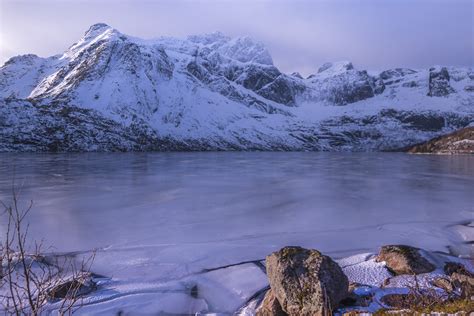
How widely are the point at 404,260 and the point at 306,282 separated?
153 inches

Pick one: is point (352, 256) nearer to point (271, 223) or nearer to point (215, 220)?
point (271, 223)

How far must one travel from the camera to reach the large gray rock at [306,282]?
8742 millimetres

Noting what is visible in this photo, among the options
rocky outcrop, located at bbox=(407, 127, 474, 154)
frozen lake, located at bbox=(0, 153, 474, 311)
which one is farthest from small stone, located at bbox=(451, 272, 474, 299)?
rocky outcrop, located at bbox=(407, 127, 474, 154)

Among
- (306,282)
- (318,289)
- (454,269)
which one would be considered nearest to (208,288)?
(306,282)

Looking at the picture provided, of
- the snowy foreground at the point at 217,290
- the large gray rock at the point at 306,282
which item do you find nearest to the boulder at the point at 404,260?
the snowy foreground at the point at 217,290

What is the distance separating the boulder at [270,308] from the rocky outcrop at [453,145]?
17457cm

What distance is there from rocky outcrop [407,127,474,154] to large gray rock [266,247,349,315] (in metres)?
174

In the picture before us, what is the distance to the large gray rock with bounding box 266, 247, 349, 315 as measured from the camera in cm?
874

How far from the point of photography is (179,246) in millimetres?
14188

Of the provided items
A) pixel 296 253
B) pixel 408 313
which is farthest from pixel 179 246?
pixel 408 313

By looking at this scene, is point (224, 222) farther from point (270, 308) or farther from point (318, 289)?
point (318, 289)

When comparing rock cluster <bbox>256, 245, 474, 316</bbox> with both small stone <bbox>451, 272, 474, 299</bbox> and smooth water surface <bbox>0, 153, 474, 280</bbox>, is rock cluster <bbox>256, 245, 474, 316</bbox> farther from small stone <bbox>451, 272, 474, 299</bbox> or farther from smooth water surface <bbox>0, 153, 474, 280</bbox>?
smooth water surface <bbox>0, 153, 474, 280</bbox>

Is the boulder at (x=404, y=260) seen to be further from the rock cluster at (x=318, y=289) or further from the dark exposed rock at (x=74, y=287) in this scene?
the dark exposed rock at (x=74, y=287)

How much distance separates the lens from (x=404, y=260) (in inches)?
447
